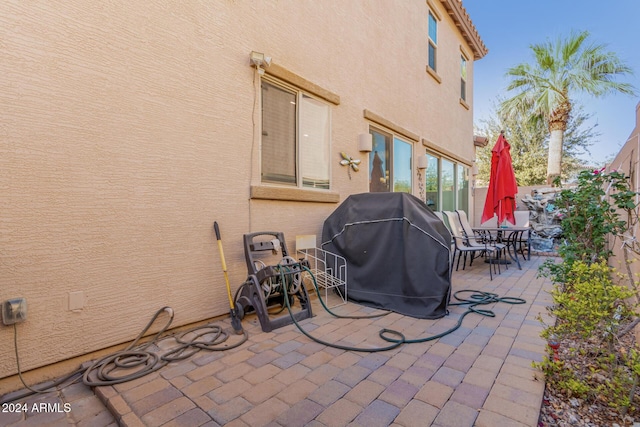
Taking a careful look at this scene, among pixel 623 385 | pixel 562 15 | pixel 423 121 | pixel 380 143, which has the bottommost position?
pixel 623 385

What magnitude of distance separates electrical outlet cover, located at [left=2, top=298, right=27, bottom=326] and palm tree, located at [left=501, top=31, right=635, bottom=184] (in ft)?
44.8

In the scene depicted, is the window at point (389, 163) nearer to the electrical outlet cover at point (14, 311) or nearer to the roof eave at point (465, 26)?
the roof eave at point (465, 26)

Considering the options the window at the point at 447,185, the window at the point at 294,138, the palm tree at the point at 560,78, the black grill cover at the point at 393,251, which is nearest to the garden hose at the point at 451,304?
the black grill cover at the point at 393,251

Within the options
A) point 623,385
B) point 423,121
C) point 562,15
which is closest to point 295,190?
point 623,385

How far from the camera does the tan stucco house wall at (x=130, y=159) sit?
6.51 feet

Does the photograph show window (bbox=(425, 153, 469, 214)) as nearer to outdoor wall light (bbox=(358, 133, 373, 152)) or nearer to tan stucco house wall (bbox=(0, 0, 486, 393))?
outdoor wall light (bbox=(358, 133, 373, 152))

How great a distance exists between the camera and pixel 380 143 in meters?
5.55

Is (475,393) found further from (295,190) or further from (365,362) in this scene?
(295,190)

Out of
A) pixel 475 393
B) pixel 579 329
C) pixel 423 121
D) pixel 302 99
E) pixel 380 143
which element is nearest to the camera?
pixel 475 393

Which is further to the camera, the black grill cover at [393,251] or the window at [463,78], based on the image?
the window at [463,78]

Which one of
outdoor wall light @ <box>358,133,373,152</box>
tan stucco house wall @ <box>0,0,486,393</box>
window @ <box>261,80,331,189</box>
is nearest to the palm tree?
outdoor wall light @ <box>358,133,373,152</box>

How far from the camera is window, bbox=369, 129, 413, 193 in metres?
5.41

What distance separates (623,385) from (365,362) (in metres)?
1.38

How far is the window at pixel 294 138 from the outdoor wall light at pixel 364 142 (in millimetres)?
704
